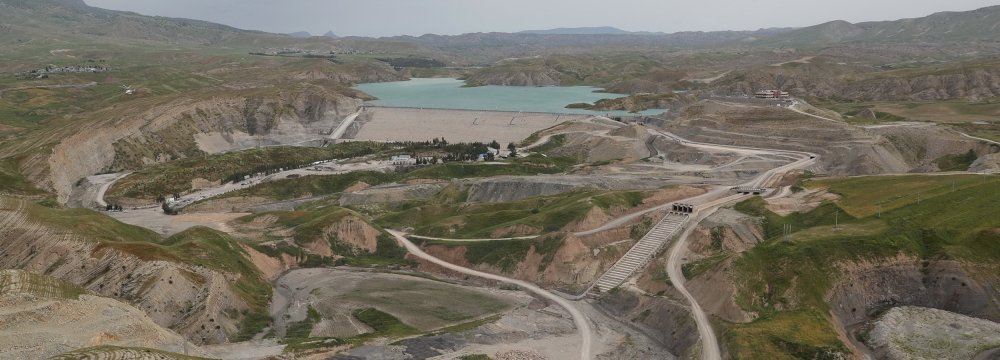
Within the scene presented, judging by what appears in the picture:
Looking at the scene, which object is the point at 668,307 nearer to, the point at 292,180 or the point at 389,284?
the point at 389,284

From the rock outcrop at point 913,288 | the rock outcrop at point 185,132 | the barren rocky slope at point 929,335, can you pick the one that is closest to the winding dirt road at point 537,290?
the rock outcrop at point 913,288

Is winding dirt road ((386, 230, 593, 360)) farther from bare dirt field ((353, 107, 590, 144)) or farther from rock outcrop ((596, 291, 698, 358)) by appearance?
bare dirt field ((353, 107, 590, 144))

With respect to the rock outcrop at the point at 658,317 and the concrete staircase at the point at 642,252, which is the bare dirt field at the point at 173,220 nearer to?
the concrete staircase at the point at 642,252

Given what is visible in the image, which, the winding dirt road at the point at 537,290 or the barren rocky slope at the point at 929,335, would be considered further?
the winding dirt road at the point at 537,290

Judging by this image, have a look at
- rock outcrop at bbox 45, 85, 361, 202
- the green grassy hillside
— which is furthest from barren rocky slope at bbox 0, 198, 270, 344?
rock outcrop at bbox 45, 85, 361, 202

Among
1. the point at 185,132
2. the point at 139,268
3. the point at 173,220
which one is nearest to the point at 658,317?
the point at 139,268

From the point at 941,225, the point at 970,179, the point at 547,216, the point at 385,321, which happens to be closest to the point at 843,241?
the point at 941,225
